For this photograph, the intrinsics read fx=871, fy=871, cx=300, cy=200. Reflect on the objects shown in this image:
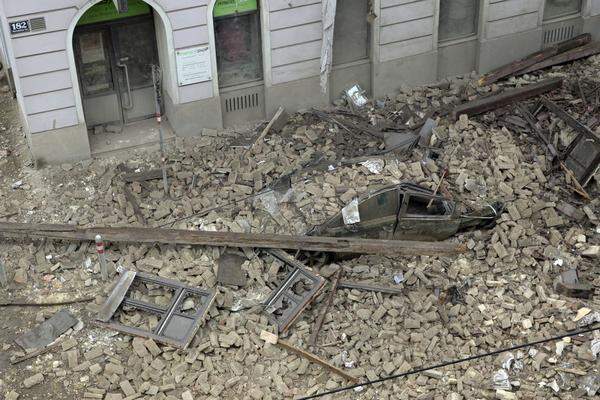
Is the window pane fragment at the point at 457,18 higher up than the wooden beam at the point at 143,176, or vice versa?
the window pane fragment at the point at 457,18


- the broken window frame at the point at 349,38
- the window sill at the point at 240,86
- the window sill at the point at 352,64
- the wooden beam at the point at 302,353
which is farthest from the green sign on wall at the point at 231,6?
the wooden beam at the point at 302,353

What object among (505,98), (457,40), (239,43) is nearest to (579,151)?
(505,98)

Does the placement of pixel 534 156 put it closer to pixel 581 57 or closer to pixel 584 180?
pixel 584 180

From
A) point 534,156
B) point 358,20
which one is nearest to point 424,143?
point 534,156

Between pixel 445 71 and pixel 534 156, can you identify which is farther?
pixel 445 71

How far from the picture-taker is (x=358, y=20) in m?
19.0

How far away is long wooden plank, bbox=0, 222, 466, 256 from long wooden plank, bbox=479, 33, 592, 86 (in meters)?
6.11

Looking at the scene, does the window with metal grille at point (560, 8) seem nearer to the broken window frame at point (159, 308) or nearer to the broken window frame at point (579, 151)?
the broken window frame at point (579, 151)

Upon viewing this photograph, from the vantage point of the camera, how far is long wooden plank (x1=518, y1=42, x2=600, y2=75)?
20.1 metres

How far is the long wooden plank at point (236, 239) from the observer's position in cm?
1491

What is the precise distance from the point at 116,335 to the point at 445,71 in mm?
10382

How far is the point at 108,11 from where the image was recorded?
17438 millimetres

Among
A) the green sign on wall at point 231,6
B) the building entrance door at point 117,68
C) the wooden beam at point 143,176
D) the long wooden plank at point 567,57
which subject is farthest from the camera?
the long wooden plank at point 567,57

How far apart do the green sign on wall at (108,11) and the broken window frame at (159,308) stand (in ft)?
19.0
